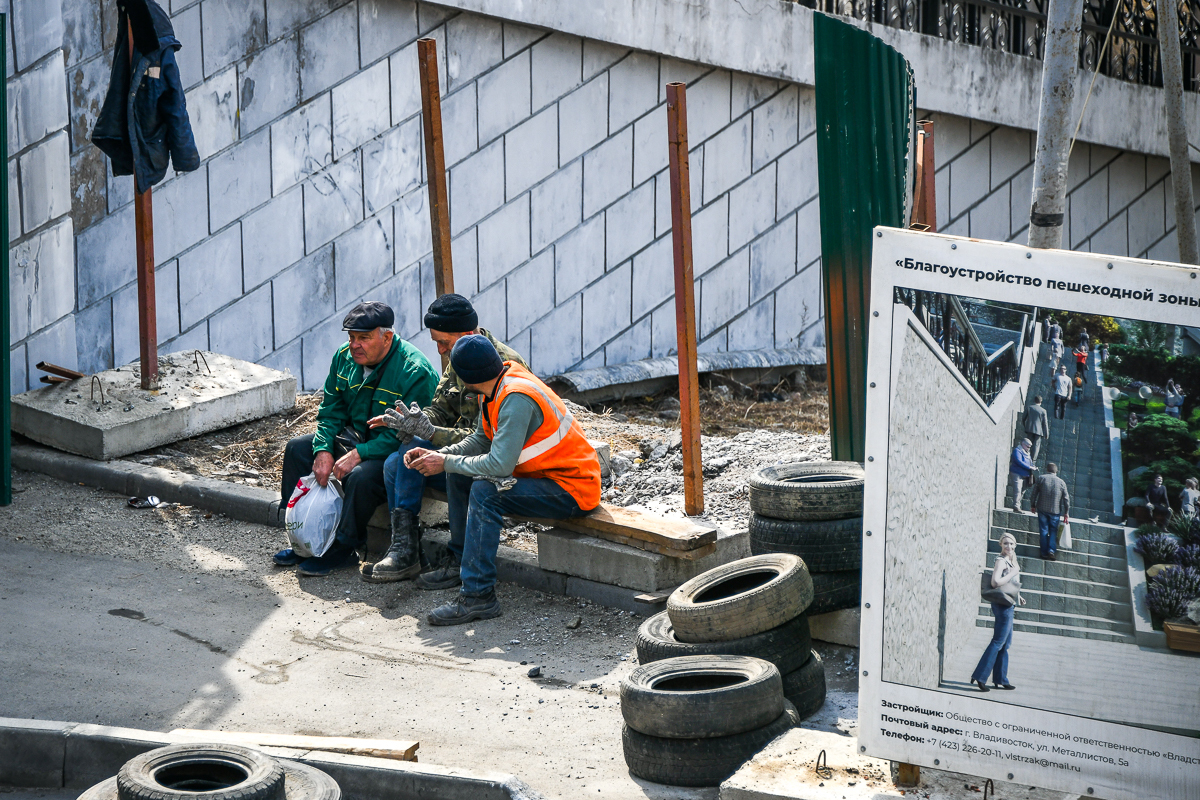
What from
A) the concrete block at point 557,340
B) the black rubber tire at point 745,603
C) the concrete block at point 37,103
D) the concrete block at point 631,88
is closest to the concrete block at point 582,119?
the concrete block at point 631,88

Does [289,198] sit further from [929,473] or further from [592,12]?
[929,473]

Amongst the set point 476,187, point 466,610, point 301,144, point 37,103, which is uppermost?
point 37,103

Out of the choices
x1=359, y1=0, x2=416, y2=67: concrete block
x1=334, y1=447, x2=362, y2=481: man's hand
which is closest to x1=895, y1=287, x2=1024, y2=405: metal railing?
x1=334, y1=447, x2=362, y2=481: man's hand

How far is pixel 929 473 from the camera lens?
12.9 ft

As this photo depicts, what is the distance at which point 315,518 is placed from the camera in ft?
22.9

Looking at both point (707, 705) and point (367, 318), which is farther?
point (367, 318)

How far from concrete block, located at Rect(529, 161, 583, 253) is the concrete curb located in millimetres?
7399

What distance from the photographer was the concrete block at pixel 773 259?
13.4 metres

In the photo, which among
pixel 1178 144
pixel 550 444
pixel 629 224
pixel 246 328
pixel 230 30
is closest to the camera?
pixel 550 444

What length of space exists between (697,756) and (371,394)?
335cm

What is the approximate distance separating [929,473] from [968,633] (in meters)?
0.50

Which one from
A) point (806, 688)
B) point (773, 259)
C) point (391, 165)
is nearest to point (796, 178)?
point (773, 259)

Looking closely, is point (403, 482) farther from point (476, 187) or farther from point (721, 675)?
point (476, 187)

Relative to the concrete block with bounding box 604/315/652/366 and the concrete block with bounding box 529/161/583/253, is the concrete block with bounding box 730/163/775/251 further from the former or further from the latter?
the concrete block with bounding box 529/161/583/253
